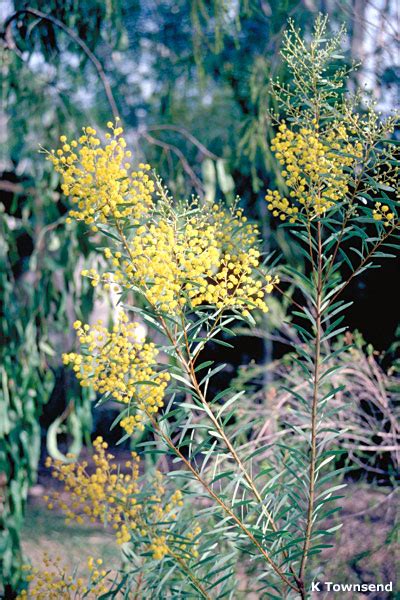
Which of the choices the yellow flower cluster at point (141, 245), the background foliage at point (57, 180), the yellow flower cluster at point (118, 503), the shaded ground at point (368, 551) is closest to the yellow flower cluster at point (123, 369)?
the yellow flower cluster at point (141, 245)

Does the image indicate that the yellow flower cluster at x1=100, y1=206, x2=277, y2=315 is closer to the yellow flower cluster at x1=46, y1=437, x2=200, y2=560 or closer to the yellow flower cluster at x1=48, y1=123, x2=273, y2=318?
the yellow flower cluster at x1=48, y1=123, x2=273, y2=318

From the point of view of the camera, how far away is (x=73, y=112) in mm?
1930

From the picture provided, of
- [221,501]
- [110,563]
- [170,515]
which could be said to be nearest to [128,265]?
[221,501]

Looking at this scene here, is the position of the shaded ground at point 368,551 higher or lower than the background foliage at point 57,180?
lower

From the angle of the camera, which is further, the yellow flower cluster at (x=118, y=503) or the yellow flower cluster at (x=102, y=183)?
the yellow flower cluster at (x=118, y=503)

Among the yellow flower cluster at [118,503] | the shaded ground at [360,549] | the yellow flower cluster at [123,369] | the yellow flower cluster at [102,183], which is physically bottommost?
the shaded ground at [360,549]

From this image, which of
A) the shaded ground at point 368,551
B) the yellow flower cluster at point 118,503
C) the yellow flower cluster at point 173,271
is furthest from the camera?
the shaded ground at point 368,551

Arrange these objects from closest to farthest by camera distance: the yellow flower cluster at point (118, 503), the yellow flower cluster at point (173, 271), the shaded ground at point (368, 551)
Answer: the yellow flower cluster at point (173, 271), the yellow flower cluster at point (118, 503), the shaded ground at point (368, 551)

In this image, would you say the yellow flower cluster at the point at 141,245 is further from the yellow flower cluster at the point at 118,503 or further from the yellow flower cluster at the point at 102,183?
the yellow flower cluster at the point at 118,503

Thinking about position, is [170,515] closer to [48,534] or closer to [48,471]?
[48,534]

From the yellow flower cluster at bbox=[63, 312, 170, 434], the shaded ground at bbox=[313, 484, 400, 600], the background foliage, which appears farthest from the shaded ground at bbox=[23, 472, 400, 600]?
the yellow flower cluster at bbox=[63, 312, 170, 434]

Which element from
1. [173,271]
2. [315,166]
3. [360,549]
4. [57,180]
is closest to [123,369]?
[173,271]

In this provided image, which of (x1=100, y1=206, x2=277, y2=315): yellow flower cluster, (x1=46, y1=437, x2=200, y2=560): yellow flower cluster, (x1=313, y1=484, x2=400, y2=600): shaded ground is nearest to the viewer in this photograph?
(x1=100, y1=206, x2=277, y2=315): yellow flower cluster

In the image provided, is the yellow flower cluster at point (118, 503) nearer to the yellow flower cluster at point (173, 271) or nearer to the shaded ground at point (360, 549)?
the yellow flower cluster at point (173, 271)
